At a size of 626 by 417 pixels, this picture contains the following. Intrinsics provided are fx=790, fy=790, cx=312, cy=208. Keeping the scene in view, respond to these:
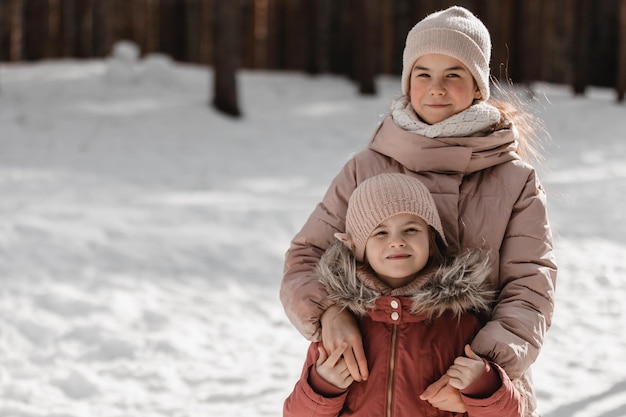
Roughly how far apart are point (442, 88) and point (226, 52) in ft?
30.1

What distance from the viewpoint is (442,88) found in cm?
237

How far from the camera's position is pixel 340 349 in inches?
86.0

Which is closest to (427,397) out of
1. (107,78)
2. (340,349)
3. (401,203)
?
(340,349)

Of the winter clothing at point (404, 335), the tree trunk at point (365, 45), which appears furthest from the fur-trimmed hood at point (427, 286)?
the tree trunk at point (365, 45)

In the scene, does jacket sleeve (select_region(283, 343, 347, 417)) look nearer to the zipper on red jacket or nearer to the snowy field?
the zipper on red jacket

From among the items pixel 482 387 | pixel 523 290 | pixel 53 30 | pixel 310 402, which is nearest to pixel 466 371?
pixel 482 387

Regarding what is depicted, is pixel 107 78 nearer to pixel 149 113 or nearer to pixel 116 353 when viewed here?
pixel 149 113

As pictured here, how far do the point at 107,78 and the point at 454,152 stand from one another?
11596 millimetres

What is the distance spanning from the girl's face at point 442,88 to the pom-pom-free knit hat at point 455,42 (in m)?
0.03

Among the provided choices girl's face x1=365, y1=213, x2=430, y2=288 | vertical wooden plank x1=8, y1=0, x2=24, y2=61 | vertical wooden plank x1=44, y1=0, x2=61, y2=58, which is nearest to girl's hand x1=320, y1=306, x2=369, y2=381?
girl's face x1=365, y1=213, x2=430, y2=288

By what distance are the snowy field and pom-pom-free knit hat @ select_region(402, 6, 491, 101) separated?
39cm

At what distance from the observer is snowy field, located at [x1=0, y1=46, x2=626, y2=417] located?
4.34 m

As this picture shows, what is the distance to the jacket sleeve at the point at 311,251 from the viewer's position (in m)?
2.34

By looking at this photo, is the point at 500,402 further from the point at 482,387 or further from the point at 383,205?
the point at 383,205
